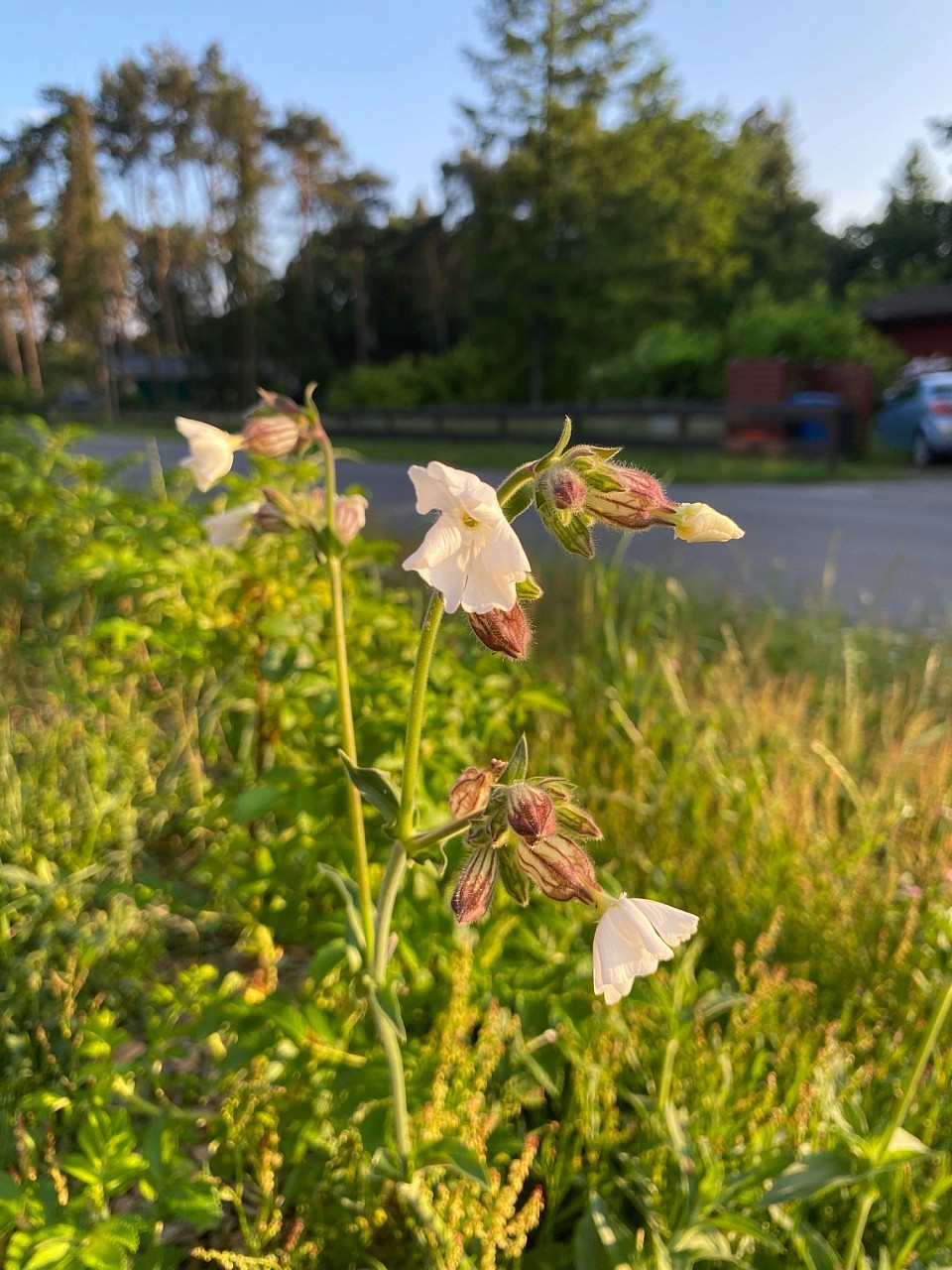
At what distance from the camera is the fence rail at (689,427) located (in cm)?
1256

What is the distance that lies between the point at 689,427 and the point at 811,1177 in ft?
43.7

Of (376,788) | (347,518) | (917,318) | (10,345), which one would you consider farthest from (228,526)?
(10,345)

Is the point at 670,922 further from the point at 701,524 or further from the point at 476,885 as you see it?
the point at 701,524

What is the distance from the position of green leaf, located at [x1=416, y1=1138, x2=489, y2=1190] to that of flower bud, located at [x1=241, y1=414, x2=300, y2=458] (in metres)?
1.07

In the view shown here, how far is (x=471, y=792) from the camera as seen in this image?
39.6 inches

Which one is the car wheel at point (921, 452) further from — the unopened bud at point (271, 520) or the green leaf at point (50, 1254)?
the green leaf at point (50, 1254)

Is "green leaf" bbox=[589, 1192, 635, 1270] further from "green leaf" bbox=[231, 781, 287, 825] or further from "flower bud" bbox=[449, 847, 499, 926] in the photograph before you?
"green leaf" bbox=[231, 781, 287, 825]

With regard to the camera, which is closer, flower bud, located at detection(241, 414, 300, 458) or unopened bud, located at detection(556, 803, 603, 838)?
unopened bud, located at detection(556, 803, 603, 838)

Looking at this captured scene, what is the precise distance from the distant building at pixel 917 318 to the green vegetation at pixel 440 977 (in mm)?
23769

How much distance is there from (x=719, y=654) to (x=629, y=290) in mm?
18413

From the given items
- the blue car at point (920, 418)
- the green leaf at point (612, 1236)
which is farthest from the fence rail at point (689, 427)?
the green leaf at point (612, 1236)

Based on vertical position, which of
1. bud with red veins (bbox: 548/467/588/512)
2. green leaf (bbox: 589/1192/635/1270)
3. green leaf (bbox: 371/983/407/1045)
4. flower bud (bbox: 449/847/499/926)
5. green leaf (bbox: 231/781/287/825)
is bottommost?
green leaf (bbox: 589/1192/635/1270)

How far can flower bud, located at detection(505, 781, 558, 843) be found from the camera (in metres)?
0.88

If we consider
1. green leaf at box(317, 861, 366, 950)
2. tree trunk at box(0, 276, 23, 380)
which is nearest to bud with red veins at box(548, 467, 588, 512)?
green leaf at box(317, 861, 366, 950)
